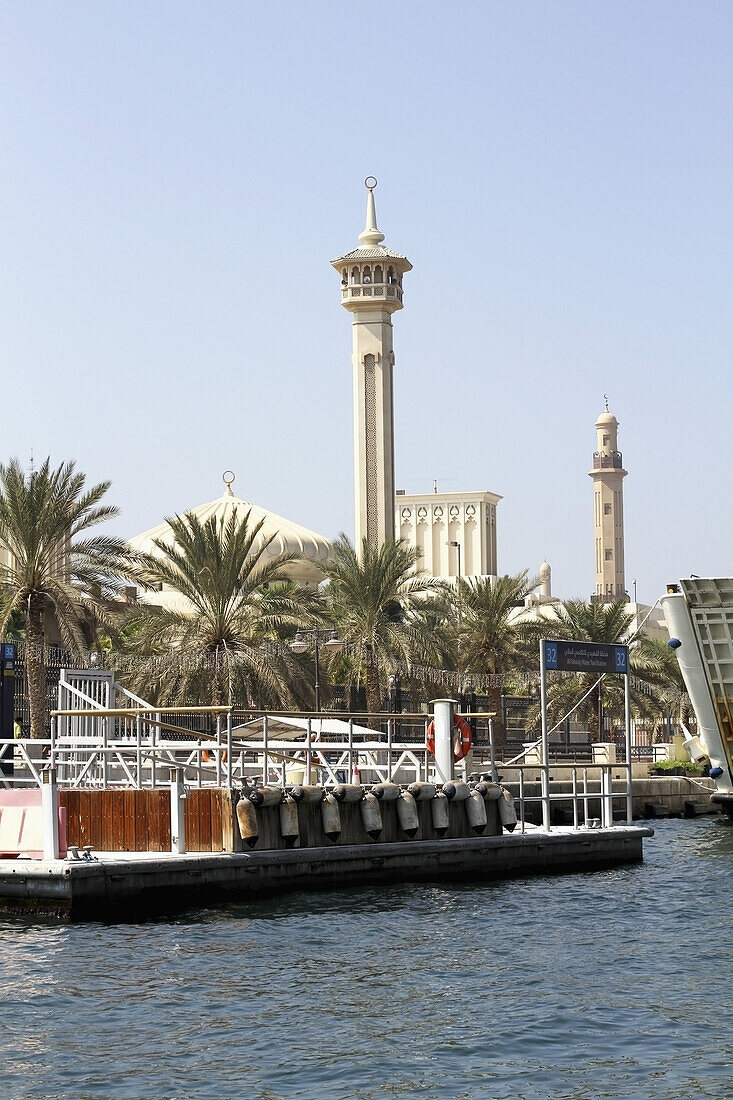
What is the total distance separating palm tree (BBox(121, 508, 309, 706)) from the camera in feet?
125

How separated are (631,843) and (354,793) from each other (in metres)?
6.01

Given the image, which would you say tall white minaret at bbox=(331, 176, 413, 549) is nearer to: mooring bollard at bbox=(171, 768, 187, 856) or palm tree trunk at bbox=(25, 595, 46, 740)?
palm tree trunk at bbox=(25, 595, 46, 740)

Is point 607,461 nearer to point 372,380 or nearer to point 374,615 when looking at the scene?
point 372,380

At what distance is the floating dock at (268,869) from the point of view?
A: 1733 cm

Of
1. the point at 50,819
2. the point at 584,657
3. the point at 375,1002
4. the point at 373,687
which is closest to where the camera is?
the point at 375,1002

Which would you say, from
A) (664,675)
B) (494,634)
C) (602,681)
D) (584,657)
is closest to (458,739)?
(584,657)

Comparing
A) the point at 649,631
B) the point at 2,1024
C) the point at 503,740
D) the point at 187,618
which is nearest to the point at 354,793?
the point at 2,1024

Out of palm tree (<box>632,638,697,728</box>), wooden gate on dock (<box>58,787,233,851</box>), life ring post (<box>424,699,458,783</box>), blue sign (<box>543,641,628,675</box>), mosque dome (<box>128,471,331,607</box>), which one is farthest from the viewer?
mosque dome (<box>128,471,331,607</box>)

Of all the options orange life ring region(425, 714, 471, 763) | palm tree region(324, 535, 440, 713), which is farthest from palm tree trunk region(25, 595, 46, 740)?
orange life ring region(425, 714, 471, 763)

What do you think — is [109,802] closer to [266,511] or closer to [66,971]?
[66,971]

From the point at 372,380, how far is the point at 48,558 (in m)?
52.3

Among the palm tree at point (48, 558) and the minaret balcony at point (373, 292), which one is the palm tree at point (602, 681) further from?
the minaret balcony at point (373, 292)

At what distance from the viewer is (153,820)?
1934cm

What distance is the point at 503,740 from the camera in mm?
46031
